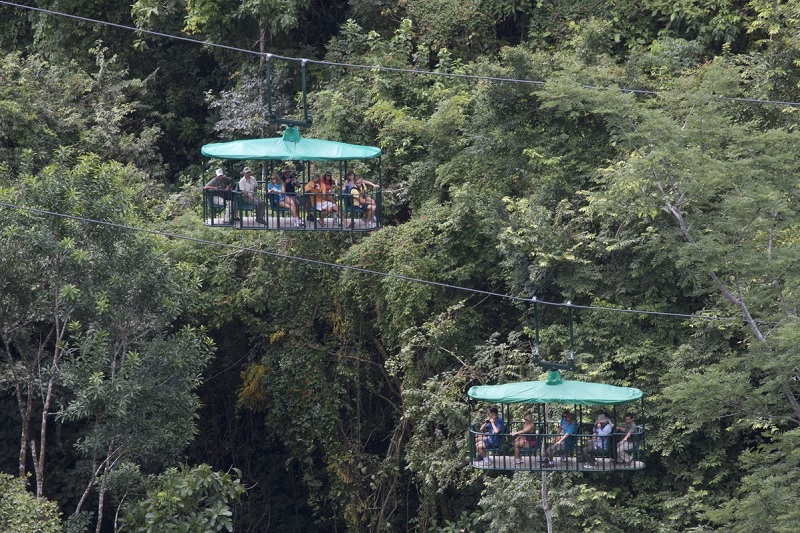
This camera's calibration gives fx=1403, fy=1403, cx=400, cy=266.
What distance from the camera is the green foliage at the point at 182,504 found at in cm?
1394

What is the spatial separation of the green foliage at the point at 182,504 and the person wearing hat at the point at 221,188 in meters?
3.27

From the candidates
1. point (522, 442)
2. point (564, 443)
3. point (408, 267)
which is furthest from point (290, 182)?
point (408, 267)

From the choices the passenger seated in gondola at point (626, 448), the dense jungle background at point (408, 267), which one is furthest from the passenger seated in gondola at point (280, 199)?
the passenger seated in gondola at point (626, 448)

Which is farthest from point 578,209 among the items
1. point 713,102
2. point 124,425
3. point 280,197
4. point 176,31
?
point 176,31

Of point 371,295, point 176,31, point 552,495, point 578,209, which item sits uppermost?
point 176,31

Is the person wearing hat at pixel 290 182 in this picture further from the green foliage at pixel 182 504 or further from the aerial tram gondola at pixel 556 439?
the green foliage at pixel 182 504

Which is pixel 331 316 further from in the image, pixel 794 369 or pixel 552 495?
pixel 794 369

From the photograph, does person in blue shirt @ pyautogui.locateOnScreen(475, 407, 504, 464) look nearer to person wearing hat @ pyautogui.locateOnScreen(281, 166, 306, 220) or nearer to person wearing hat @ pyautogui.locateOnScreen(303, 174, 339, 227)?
person wearing hat @ pyautogui.locateOnScreen(303, 174, 339, 227)

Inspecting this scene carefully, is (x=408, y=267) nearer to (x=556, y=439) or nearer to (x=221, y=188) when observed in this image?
(x=221, y=188)

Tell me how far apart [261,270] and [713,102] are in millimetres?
5903

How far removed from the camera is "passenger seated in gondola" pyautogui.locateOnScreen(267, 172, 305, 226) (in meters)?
11.7

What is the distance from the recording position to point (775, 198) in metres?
12.1

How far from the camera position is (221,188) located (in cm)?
1216

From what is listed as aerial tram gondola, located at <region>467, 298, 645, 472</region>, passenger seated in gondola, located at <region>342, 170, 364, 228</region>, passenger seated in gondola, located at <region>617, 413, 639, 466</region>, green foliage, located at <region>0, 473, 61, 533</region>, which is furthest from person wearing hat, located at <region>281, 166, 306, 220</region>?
green foliage, located at <region>0, 473, 61, 533</region>
